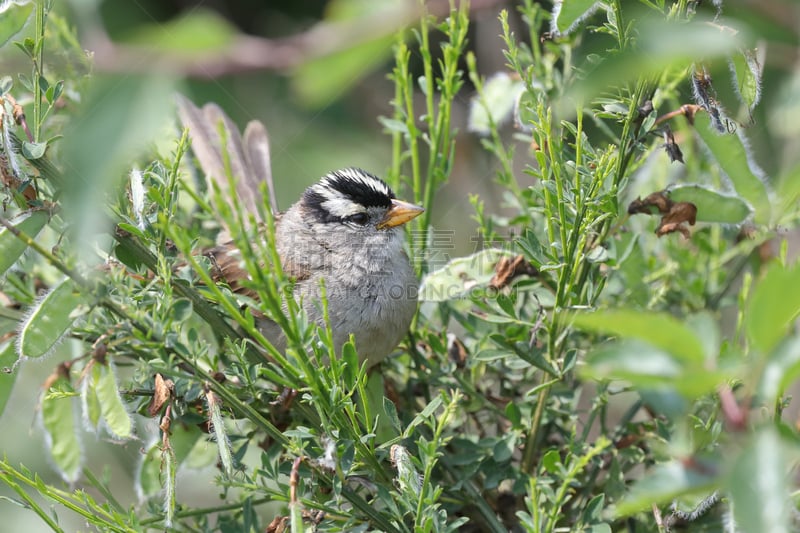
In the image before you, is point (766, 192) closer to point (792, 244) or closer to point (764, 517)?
point (764, 517)

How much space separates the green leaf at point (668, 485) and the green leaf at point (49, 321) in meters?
0.74

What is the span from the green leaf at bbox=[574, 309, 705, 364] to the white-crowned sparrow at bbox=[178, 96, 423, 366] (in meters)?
0.98

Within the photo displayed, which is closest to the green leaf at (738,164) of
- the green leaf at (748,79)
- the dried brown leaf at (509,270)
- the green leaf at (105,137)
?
the green leaf at (748,79)

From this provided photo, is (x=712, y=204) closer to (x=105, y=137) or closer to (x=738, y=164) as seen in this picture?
(x=738, y=164)

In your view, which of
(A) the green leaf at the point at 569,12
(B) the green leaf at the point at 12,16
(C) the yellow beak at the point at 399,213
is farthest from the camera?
(C) the yellow beak at the point at 399,213

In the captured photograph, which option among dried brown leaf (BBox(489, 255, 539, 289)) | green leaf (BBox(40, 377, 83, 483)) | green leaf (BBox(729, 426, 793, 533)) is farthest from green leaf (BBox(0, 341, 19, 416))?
green leaf (BBox(729, 426, 793, 533))

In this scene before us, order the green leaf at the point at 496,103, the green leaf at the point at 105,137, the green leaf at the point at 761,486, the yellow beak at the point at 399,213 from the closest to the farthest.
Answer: the green leaf at the point at 761,486 < the green leaf at the point at 105,137 < the green leaf at the point at 496,103 < the yellow beak at the point at 399,213

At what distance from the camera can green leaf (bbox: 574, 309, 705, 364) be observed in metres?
0.54

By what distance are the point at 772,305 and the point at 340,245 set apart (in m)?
1.42

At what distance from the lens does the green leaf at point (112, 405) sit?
109 centimetres

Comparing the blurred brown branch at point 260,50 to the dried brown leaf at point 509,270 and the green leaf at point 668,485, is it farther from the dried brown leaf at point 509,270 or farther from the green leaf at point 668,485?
the green leaf at point 668,485

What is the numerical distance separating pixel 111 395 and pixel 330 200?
0.99 m

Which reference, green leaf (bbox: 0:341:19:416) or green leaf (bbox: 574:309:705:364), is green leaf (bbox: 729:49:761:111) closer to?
green leaf (bbox: 574:309:705:364)

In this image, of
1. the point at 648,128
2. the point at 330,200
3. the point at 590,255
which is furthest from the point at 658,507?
the point at 330,200
